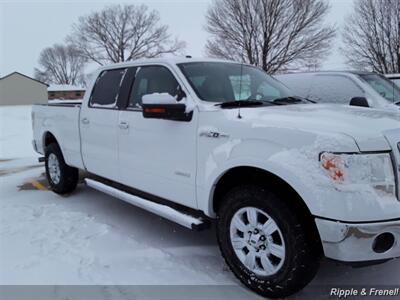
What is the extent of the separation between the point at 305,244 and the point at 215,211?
947 millimetres

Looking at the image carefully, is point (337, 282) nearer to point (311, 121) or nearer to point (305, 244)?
point (305, 244)

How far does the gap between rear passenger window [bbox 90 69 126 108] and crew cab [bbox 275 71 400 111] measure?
15.4 ft

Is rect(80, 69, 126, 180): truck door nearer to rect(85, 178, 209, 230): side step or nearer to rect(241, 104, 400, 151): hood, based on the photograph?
rect(85, 178, 209, 230): side step

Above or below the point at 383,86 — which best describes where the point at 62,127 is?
below

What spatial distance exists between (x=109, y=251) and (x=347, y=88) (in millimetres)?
6060

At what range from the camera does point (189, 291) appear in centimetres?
337

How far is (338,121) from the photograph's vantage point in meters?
2.99

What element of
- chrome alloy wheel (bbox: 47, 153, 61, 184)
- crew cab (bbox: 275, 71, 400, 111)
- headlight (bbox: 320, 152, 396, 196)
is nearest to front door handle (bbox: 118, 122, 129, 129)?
chrome alloy wheel (bbox: 47, 153, 61, 184)

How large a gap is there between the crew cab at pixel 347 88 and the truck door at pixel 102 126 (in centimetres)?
473

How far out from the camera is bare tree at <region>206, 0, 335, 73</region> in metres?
35.8

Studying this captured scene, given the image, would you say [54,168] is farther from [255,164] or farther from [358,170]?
[358,170]

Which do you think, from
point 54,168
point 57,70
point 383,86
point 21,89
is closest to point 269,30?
point 383,86

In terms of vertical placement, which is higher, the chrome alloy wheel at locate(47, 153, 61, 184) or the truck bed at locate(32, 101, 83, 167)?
the truck bed at locate(32, 101, 83, 167)

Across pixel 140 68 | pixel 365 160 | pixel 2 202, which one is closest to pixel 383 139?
pixel 365 160
